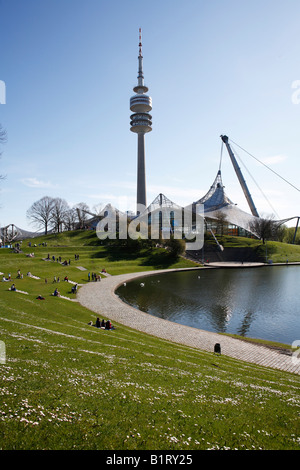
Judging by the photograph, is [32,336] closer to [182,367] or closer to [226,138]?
[182,367]

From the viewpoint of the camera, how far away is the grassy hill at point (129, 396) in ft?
19.1

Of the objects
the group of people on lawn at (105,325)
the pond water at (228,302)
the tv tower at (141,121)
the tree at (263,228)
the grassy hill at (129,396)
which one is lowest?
the pond water at (228,302)

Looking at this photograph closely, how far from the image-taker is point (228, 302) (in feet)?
96.4

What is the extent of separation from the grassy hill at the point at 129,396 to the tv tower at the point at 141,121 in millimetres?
99841

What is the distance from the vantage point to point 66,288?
33.6 m

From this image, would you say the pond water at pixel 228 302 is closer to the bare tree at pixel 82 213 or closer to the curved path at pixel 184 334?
the curved path at pixel 184 334

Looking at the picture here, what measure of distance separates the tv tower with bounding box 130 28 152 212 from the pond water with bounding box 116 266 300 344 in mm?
72966

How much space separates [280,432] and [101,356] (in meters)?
7.28

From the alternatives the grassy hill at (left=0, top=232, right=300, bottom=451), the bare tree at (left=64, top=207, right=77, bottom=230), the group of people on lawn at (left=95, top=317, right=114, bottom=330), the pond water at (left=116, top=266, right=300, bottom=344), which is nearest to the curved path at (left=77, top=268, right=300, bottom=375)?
the grassy hill at (left=0, top=232, right=300, bottom=451)

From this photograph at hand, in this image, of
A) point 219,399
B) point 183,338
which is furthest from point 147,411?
point 183,338

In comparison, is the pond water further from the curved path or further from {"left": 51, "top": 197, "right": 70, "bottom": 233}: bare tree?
{"left": 51, "top": 197, "right": 70, "bottom": 233}: bare tree

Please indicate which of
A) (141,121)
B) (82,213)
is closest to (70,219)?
(82,213)

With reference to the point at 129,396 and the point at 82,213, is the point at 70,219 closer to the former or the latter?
the point at 82,213

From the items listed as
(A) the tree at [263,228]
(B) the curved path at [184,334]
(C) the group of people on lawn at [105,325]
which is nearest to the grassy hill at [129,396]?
(B) the curved path at [184,334]
